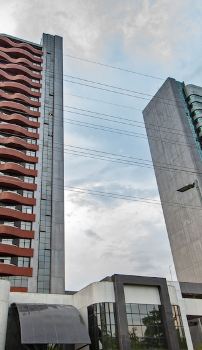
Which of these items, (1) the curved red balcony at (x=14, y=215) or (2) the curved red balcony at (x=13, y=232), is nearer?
(2) the curved red balcony at (x=13, y=232)

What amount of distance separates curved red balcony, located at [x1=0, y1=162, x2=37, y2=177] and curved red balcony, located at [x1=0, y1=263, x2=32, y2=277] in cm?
1680

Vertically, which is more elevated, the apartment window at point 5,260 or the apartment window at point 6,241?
the apartment window at point 6,241

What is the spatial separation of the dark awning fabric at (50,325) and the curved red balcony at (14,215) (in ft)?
66.1

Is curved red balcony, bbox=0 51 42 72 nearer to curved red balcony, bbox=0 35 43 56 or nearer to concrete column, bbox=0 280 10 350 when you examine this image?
curved red balcony, bbox=0 35 43 56

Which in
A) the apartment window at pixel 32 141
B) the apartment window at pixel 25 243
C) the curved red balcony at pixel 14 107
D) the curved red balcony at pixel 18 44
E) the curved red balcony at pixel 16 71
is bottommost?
the apartment window at pixel 25 243

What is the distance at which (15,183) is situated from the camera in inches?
2233

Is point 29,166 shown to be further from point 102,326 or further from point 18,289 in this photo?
point 102,326

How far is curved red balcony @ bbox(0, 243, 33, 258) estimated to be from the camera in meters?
49.4

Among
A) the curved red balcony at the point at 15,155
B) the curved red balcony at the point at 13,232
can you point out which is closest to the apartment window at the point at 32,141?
the curved red balcony at the point at 15,155

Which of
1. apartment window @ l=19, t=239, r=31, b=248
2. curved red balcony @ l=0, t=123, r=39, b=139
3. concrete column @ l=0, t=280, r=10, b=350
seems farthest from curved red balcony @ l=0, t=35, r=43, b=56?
concrete column @ l=0, t=280, r=10, b=350

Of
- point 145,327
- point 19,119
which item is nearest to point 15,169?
point 19,119

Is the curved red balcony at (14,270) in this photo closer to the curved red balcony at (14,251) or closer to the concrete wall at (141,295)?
the curved red balcony at (14,251)

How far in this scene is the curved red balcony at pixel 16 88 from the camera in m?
69.6

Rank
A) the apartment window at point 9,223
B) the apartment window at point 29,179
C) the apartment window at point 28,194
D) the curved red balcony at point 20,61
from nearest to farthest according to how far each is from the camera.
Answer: the apartment window at point 9,223, the apartment window at point 28,194, the apartment window at point 29,179, the curved red balcony at point 20,61
